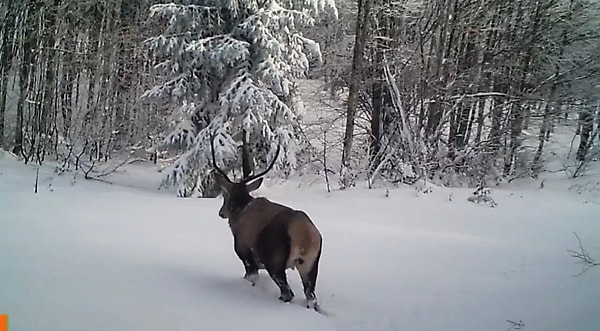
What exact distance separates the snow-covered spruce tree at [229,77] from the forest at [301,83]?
4cm

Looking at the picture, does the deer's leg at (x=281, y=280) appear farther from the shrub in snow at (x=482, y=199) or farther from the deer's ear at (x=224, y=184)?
the shrub in snow at (x=482, y=199)

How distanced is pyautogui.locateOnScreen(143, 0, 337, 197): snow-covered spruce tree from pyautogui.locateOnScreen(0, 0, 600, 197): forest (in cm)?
4

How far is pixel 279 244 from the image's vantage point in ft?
12.8

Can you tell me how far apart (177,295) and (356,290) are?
175cm

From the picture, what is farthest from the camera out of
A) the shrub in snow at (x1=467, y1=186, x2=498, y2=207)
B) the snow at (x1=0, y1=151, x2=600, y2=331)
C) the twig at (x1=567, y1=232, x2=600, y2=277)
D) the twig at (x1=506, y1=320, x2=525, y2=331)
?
the shrub in snow at (x1=467, y1=186, x2=498, y2=207)

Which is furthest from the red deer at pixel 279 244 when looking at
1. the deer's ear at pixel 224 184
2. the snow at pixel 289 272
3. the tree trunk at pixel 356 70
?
the tree trunk at pixel 356 70

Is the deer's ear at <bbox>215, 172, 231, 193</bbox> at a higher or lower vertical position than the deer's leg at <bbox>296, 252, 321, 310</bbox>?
higher

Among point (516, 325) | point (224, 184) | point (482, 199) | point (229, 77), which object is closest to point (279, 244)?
point (224, 184)

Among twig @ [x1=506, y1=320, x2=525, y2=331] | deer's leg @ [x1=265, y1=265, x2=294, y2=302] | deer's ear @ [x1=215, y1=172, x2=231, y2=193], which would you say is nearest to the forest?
deer's ear @ [x1=215, y1=172, x2=231, y2=193]

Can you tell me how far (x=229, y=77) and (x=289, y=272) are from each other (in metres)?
8.11

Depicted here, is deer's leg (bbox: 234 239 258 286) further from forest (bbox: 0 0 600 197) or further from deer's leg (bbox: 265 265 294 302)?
forest (bbox: 0 0 600 197)

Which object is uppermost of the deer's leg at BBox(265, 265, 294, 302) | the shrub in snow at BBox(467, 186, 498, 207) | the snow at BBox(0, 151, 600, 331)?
the deer's leg at BBox(265, 265, 294, 302)

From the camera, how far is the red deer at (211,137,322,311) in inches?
153

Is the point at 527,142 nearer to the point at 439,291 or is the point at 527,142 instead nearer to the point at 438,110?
the point at 438,110
